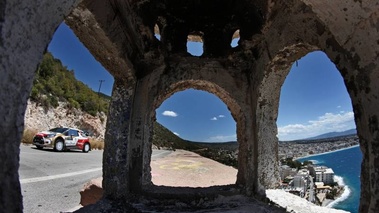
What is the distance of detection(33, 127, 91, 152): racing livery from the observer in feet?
48.4

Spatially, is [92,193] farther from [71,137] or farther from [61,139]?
[71,137]

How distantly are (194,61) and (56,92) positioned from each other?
2346 centimetres

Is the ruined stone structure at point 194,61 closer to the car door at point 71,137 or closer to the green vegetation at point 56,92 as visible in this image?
the car door at point 71,137

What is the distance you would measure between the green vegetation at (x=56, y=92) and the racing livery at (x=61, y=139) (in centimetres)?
831

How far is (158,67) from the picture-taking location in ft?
16.8

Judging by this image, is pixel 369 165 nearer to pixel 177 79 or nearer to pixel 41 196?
pixel 177 79

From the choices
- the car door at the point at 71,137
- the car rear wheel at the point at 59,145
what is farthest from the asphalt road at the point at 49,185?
the car door at the point at 71,137

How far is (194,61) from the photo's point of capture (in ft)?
17.6

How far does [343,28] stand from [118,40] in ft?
7.80

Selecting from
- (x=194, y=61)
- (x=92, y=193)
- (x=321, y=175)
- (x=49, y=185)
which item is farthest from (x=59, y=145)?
Result: (x=321, y=175)

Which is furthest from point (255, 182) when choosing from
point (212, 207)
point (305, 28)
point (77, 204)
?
point (77, 204)

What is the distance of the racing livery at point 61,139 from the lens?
1476 centimetres

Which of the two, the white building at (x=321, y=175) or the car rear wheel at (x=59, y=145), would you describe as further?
the white building at (x=321, y=175)

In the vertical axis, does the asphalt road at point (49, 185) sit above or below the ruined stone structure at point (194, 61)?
below
